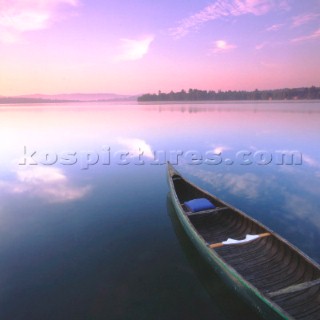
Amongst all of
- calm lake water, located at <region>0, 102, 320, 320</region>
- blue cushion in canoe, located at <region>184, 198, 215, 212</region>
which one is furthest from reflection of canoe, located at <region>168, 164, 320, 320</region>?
calm lake water, located at <region>0, 102, 320, 320</region>

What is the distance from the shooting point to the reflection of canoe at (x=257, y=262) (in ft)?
28.5

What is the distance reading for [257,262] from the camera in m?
11.3

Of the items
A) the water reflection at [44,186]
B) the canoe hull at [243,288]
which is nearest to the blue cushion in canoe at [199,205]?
the canoe hull at [243,288]

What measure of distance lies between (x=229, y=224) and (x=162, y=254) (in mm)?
4302

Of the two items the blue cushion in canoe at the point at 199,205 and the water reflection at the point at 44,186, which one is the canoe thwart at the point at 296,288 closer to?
the blue cushion in canoe at the point at 199,205

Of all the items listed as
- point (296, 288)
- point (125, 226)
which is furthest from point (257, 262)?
point (125, 226)

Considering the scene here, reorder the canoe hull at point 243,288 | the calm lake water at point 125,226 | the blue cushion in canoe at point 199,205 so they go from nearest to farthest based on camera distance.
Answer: the canoe hull at point 243,288, the calm lake water at point 125,226, the blue cushion in canoe at point 199,205

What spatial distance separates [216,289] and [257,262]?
221 cm

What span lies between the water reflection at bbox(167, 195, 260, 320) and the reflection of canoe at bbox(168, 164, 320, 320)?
2.75 feet

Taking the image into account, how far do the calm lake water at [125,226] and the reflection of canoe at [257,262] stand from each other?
1263 mm

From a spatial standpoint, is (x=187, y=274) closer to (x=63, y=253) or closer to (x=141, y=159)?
(x=63, y=253)

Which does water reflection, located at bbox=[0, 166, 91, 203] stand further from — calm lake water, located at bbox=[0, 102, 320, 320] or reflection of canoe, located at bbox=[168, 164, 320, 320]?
reflection of canoe, located at bbox=[168, 164, 320, 320]

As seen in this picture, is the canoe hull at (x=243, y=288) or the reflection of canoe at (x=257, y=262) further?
the reflection of canoe at (x=257, y=262)

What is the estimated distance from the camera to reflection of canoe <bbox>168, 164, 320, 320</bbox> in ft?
28.5
